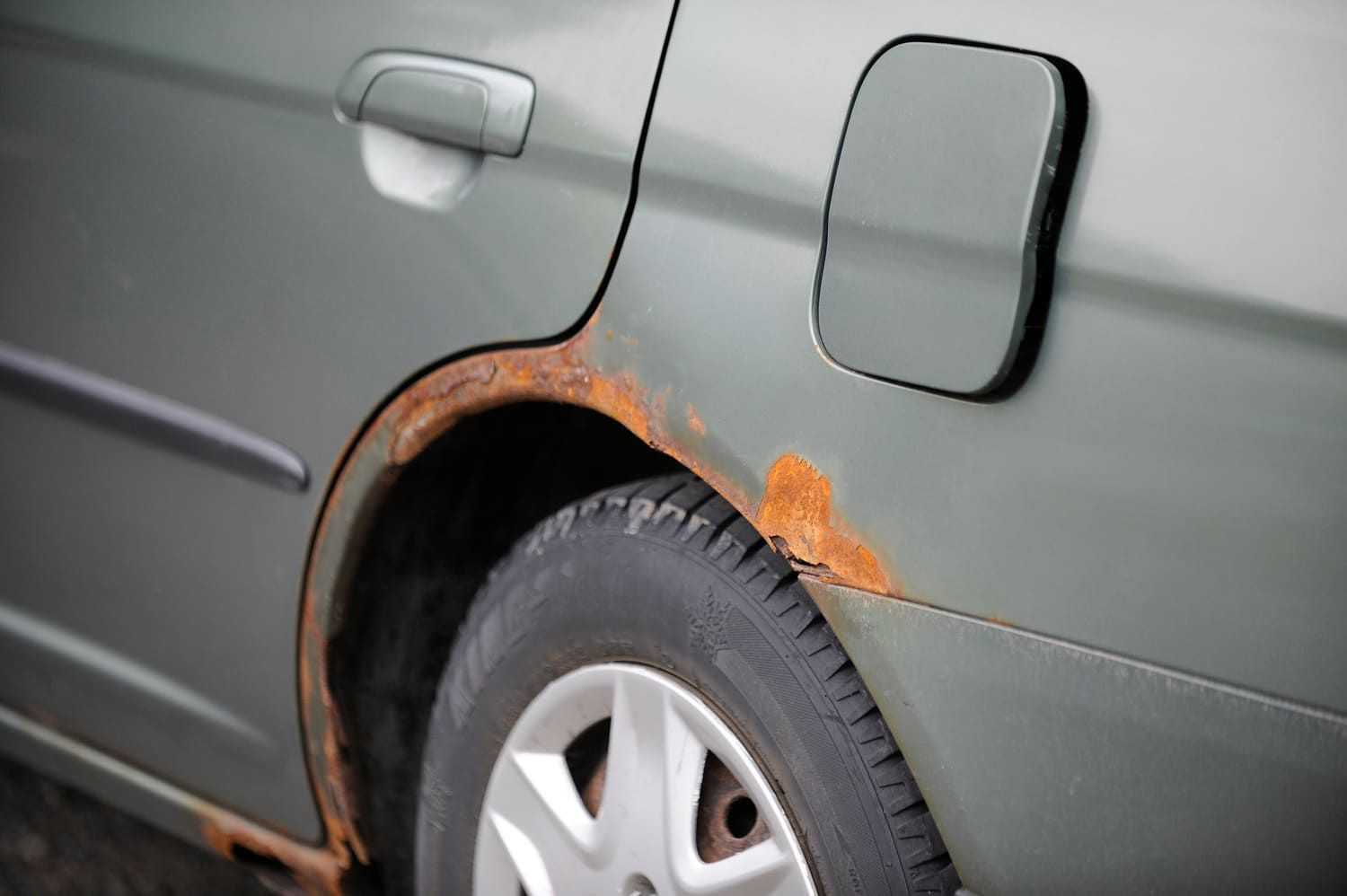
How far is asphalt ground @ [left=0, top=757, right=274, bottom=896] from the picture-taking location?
1.94 m

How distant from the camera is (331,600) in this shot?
1.46 meters

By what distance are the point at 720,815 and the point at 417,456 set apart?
48 cm

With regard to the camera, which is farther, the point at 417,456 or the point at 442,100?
the point at 417,456

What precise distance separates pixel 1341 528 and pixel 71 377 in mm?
1336

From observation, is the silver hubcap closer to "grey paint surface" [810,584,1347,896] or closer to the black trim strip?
"grey paint surface" [810,584,1347,896]

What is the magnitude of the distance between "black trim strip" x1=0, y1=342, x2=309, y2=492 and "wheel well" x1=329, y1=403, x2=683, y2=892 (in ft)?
0.42

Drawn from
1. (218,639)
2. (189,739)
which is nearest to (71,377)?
(218,639)

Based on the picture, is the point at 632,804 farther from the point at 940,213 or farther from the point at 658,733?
the point at 940,213

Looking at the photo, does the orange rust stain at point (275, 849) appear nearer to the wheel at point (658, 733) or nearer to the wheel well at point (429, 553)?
the wheel well at point (429, 553)

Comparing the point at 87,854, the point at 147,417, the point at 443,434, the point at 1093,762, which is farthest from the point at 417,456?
the point at 87,854

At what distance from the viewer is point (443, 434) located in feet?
4.53

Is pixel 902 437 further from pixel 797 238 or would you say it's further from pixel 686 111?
pixel 686 111

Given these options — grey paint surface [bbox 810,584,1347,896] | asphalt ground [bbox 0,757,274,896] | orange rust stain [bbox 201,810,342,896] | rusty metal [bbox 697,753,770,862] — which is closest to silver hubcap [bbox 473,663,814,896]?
rusty metal [bbox 697,753,770,862]

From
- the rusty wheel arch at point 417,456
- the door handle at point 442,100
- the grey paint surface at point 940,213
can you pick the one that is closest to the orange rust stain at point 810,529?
the rusty wheel arch at point 417,456
